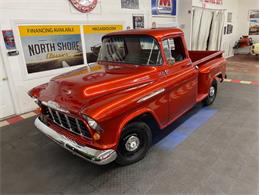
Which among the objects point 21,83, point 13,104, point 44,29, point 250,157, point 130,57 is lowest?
point 250,157

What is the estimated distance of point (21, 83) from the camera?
4156mm

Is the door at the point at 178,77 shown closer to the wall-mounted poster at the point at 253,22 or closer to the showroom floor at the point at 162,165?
the showroom floor at the point at 162,165

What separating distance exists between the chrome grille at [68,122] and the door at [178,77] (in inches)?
51.0

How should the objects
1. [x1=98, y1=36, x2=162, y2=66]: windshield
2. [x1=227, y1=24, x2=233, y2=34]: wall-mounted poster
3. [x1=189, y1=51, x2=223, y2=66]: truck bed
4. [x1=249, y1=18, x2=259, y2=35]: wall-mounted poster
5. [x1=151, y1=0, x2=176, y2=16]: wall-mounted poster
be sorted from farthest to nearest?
[x1=249, y1=18, x2=259, y2=35]: wall-mounted poster < [x1=227, y1=24, x2=233, y2=34]: wall-mounted poster < [x1=151, y1=0, x2=176, y2=16]: wall-mounted poster < [x1=189, y1=51, x2=223, y2=66]: truck bed < [x1=98, y1=36, x2=162, y2=66]: windshield

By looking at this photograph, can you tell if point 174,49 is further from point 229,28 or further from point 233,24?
point 233,24

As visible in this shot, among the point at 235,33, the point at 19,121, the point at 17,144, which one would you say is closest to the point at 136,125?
the point at 17,144

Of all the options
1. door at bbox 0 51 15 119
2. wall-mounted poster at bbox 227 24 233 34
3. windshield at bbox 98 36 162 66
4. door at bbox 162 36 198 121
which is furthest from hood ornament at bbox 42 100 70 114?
wall-mounted poster at bbox 227 24 233 34

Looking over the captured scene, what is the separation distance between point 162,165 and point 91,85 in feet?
4.41

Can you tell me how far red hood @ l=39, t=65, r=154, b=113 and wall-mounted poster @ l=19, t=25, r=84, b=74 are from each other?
Answer: 79.5 inches

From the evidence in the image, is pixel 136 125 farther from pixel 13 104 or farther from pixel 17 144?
pixel 13 104

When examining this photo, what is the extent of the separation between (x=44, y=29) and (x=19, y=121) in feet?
6.62

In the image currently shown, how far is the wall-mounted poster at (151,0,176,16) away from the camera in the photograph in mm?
6678

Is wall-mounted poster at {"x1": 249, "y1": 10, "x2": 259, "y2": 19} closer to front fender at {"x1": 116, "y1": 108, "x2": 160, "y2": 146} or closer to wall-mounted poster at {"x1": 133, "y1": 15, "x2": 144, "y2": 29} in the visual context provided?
wall-mounted poster at {"x1": 133, "y1": 15, "x2": 144, "y2": 29}

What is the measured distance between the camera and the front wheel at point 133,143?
2.37 metres
